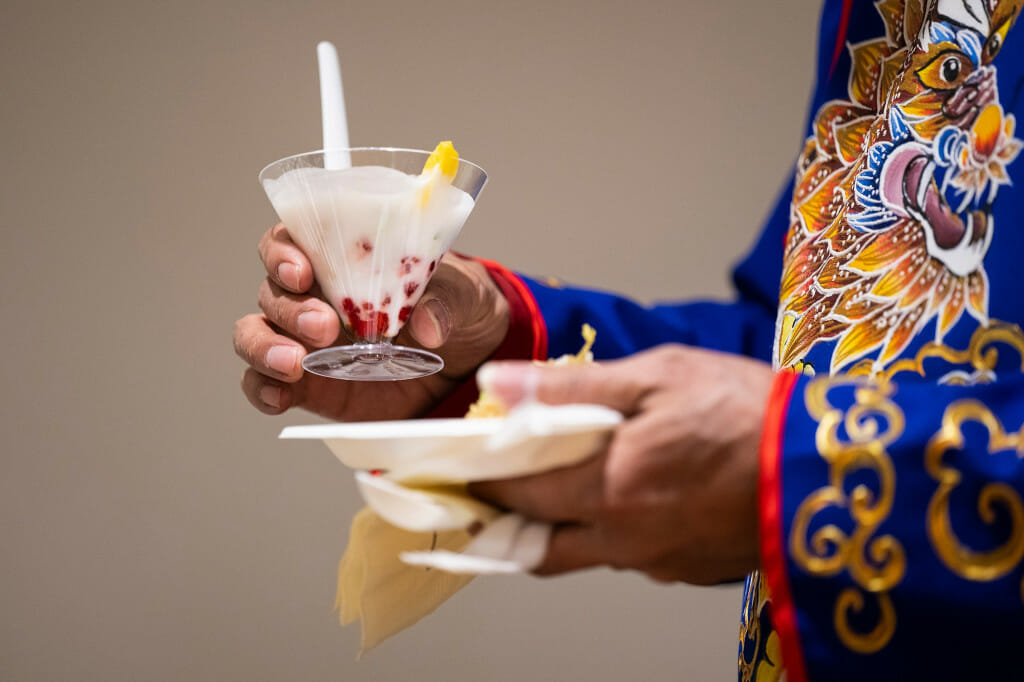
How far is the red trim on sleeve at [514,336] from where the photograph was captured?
80 centimetres

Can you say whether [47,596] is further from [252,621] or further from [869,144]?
[869,144]

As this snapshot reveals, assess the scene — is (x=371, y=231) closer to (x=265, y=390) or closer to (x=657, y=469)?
(x=265, y=390)

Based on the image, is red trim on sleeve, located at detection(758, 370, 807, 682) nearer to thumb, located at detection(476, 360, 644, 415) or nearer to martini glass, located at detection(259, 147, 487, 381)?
thumb, located at detection(476, 360, 644, 415)

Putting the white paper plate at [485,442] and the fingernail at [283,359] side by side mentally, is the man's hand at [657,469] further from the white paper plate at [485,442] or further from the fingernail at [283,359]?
the fingernail at [283,359]

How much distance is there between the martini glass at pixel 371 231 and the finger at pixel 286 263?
0.03 ft

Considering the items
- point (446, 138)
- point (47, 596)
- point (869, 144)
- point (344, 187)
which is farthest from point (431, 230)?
point (47, 596)

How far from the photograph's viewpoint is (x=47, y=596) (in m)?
1.52

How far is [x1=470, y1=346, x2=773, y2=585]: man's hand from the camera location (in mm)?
355

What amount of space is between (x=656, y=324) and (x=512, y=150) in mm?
836

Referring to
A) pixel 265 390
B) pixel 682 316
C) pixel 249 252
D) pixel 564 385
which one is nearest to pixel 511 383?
pixel 564 385

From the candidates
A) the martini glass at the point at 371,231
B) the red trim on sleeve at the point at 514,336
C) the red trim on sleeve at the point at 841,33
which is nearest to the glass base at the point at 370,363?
the martini glass at the point at 371,231

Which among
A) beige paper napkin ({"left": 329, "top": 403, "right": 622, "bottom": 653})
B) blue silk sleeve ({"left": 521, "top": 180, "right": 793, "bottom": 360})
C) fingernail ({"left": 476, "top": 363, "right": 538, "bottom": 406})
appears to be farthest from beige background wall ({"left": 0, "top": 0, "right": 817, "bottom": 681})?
fingernail ({"left": 476, "top": 363, "right": 538, "bottom": 406})

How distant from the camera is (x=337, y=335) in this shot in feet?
2.19

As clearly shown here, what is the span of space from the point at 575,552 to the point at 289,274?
387 millimetres
